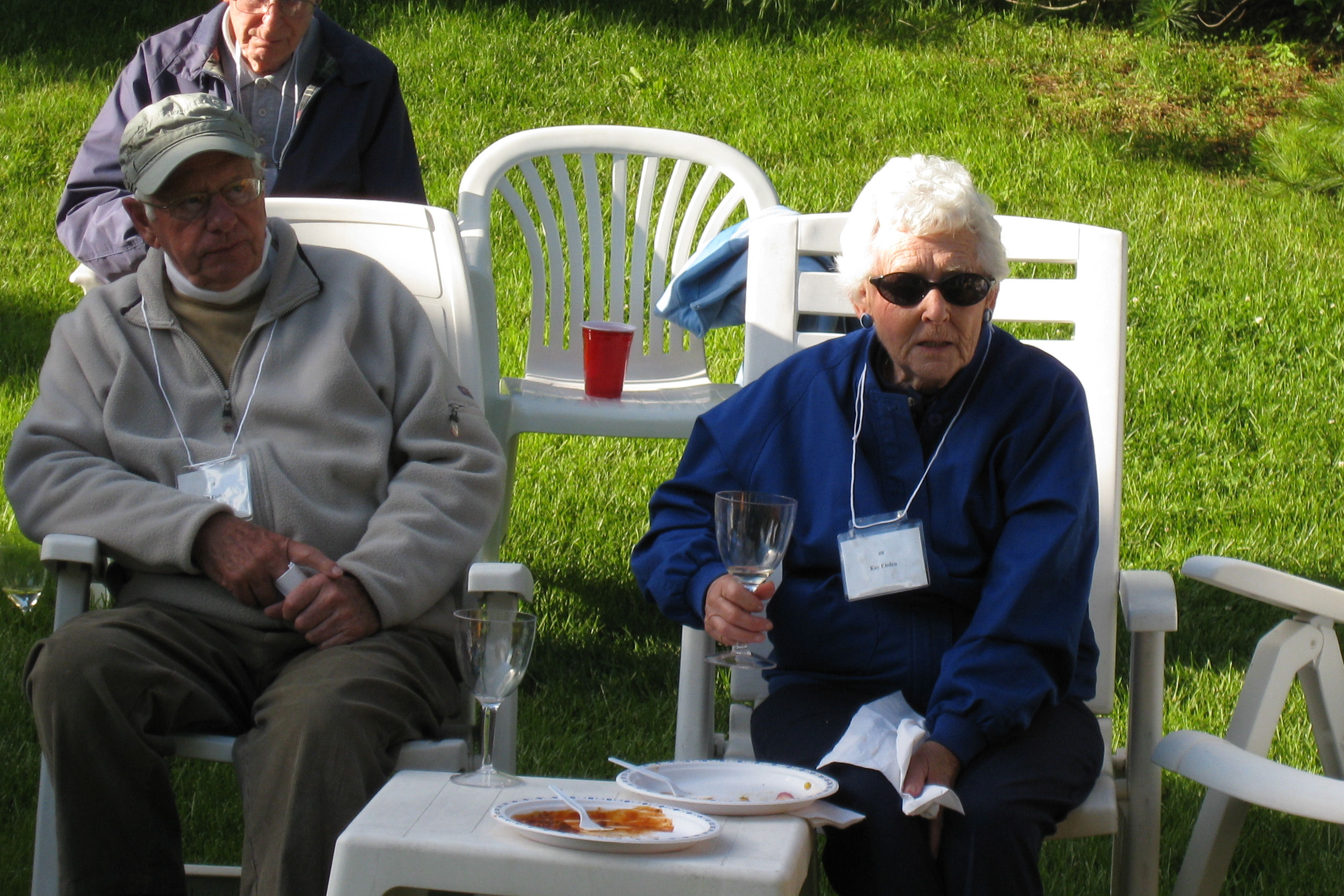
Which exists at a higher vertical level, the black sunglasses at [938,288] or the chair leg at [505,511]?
the black sunglasses at [938,288]

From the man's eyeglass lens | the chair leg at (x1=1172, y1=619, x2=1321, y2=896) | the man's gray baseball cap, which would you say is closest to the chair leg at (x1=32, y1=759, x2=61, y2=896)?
the man's gray baseball cap

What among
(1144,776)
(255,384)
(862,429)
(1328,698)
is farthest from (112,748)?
(1328,698)

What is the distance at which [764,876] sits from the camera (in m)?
1.84

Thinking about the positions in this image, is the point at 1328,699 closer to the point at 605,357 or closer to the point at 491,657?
the point at 491,657

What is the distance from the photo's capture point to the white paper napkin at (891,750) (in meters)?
2.26

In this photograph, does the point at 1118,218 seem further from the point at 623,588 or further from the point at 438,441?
the point at 438,441

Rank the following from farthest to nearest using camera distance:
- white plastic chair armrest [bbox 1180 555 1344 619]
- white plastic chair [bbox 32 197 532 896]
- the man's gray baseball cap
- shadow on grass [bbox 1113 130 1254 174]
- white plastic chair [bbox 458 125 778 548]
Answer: shadow on grass [bbox 1113 130 1254 174] → white plastic chair [bbox 458 125 778 548] → white plastic chair [bbox 32 197 532 896] → the man's gray baseball cap → white plastic chair armrest [bbox 1180 555 1344 619]

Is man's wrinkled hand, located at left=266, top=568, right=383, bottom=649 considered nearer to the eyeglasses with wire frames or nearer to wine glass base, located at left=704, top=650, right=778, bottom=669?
wine glass base, located at left=704, top=650, right=778, bottom=669

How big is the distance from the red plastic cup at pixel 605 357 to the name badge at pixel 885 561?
1818mm

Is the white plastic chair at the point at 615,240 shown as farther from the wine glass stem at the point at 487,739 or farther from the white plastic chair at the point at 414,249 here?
the wine glass stem at the point at 487,739

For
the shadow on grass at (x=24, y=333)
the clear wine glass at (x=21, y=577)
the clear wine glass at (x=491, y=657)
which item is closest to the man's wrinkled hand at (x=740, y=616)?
the clear wine glass at (x=491, y=657)

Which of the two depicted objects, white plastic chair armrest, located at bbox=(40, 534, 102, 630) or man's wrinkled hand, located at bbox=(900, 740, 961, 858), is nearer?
man's wrinkled hand, located at bbox=(900, 740, 961, 858)

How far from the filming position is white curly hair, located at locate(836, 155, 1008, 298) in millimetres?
2635

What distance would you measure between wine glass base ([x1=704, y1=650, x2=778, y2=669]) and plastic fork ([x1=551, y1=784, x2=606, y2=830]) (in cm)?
51
